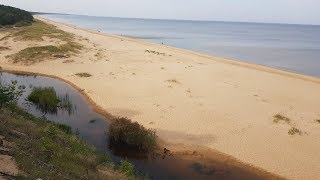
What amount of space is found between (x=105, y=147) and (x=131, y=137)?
1296 millimetres

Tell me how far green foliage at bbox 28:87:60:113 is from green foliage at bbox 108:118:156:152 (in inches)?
249

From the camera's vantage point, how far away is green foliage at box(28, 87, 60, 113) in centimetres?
2330

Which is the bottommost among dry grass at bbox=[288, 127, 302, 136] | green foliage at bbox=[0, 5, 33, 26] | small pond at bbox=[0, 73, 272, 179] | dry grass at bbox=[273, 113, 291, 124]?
small pond at bbox=[0, 73, 272, 179]

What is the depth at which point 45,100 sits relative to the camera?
23562 mm

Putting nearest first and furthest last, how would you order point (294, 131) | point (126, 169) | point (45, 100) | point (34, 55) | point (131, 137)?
point (126, 169) < point (131, 137) < point (294, 131) < point (45, 100) < point (34, 55)

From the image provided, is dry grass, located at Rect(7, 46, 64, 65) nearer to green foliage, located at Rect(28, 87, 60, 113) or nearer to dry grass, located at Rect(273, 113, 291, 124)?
green foliage, located at Rect(28, 87, 60, 113)

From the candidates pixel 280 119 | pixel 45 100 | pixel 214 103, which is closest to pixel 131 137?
pixel 45 100

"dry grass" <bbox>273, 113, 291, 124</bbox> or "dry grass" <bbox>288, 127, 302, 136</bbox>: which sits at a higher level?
"dry grass" <bbox>273, 113, 291, 124</bbox>

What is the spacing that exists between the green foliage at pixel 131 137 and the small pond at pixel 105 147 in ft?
1.92

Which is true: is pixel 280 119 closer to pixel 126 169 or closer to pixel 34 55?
pixel 126 169

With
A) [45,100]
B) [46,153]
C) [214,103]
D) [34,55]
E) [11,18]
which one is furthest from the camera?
[11,18]

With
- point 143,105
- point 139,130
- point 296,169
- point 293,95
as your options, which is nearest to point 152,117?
point 143,105

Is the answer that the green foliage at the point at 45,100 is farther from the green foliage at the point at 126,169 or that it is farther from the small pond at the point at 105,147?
the green foliage at the point at 126,169

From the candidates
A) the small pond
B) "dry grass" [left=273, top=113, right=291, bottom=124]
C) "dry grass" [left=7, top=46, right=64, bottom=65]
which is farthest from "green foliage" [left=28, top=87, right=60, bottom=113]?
"dry grass" [left=7, top=46, right=64, bottom=65]
